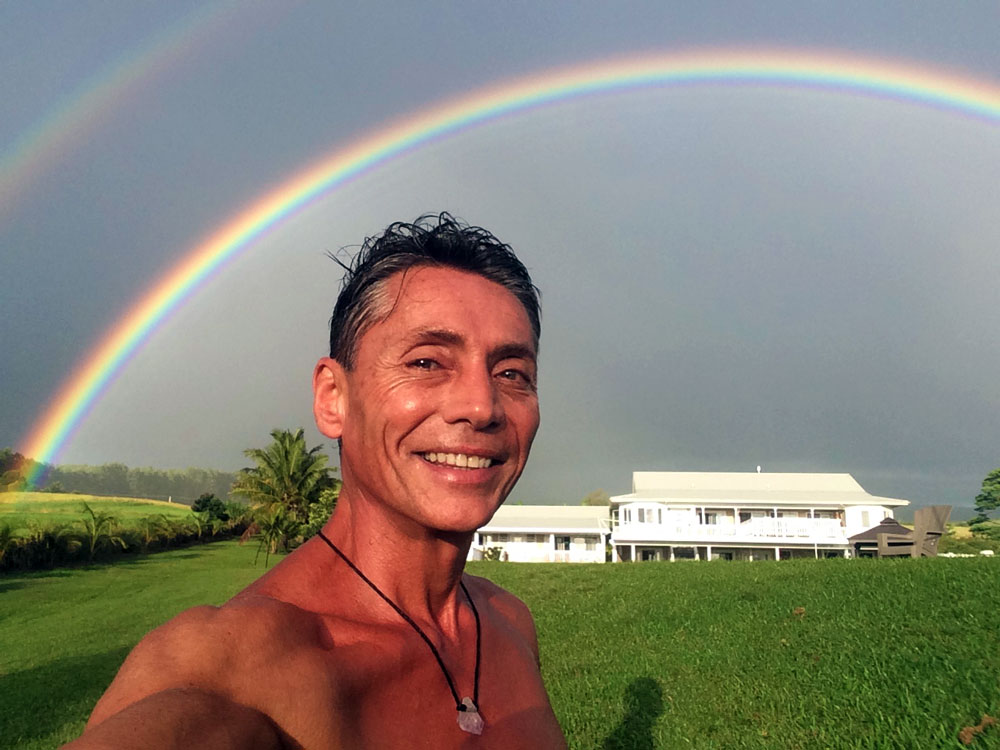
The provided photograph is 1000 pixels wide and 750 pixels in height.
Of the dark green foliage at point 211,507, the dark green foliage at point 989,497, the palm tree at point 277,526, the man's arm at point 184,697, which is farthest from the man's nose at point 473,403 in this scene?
the dark green foliage at point 989,497

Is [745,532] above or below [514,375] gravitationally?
below

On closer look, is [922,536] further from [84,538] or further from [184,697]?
[84,538]

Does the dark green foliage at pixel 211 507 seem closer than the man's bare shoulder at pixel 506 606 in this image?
No

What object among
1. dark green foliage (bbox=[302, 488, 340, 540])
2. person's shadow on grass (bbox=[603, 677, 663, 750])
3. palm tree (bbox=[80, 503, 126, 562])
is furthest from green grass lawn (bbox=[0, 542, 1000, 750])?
dark green foliage (bbox=[302, 488, 340, 540])

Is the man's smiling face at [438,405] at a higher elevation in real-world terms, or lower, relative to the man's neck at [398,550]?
higher

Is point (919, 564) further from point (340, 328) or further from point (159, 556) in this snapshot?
point (159, 556)

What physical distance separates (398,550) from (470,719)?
1.17ft

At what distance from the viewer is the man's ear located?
1368 millimetres

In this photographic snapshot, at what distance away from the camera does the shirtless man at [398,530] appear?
3.37 ft

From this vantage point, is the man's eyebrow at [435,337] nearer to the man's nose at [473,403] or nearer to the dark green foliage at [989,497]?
the man's nose at [473,403]

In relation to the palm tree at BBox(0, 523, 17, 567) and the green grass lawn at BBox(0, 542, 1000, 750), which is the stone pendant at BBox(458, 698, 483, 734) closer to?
the green grass lawn at BBox(0, 542, 1000, 750)

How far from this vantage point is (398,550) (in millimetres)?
1320

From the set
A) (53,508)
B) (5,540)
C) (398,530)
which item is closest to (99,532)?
(5,540)

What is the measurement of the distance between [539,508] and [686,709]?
153 feet
